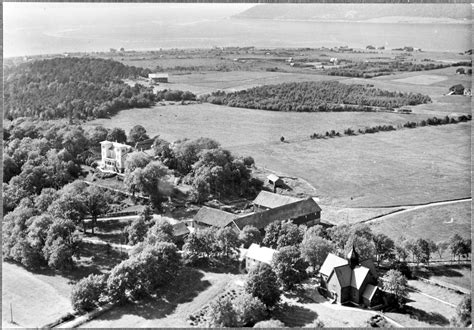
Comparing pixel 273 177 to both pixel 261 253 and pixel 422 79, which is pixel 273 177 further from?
pixel 422 79

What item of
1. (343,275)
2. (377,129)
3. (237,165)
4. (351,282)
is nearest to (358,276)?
(351,282)

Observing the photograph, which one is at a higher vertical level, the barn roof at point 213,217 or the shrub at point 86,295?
the barn roof at point 213,217

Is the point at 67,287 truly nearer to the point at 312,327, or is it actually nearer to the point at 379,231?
the point at 312,327

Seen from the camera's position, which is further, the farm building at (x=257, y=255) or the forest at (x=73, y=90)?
the forest at (x=73, y=90)

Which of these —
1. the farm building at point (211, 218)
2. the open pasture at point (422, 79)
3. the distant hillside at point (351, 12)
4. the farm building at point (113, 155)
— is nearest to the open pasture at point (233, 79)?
the open pasture at point (422, 79)

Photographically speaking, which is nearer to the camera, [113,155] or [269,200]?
[269,200]

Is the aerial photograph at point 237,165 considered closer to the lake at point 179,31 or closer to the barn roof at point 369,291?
the barn roof at point 369,291

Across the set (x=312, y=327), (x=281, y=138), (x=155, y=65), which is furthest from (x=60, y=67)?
(x=312, y=327)
